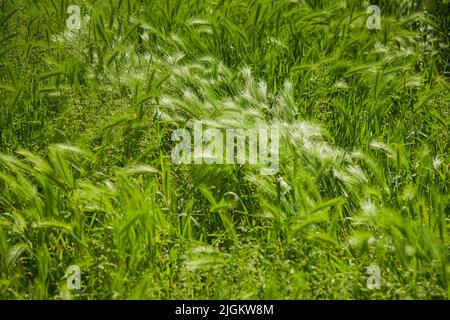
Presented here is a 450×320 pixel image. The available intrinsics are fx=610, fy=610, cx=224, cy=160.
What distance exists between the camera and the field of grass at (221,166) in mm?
2055

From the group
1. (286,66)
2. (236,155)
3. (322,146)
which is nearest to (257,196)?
(236,155)

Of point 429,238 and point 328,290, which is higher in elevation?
point 429,238

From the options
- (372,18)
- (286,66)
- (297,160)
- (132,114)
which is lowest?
(297,160)

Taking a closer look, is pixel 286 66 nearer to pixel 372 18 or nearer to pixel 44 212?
pixel 372 18

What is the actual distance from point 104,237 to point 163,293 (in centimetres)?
33

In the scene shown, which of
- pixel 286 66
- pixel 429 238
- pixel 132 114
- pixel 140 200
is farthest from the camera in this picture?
pixel 286 66

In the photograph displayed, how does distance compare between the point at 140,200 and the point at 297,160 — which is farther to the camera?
the point at 297,160

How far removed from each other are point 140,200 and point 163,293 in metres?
0.33

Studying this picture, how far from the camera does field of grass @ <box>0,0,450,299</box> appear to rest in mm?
2055

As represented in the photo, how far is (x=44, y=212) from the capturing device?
229 centimetres

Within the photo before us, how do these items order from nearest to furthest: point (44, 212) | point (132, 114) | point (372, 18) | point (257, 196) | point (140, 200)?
point (140, 200) → point (44, 212) → point (257, 196) → point (132, 114) → point (372, 18)

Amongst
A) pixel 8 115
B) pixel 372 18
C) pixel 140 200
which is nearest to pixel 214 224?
pixel 140 200

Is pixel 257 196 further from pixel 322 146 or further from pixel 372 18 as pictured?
pixel 372 18

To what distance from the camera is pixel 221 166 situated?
2.39 metres
